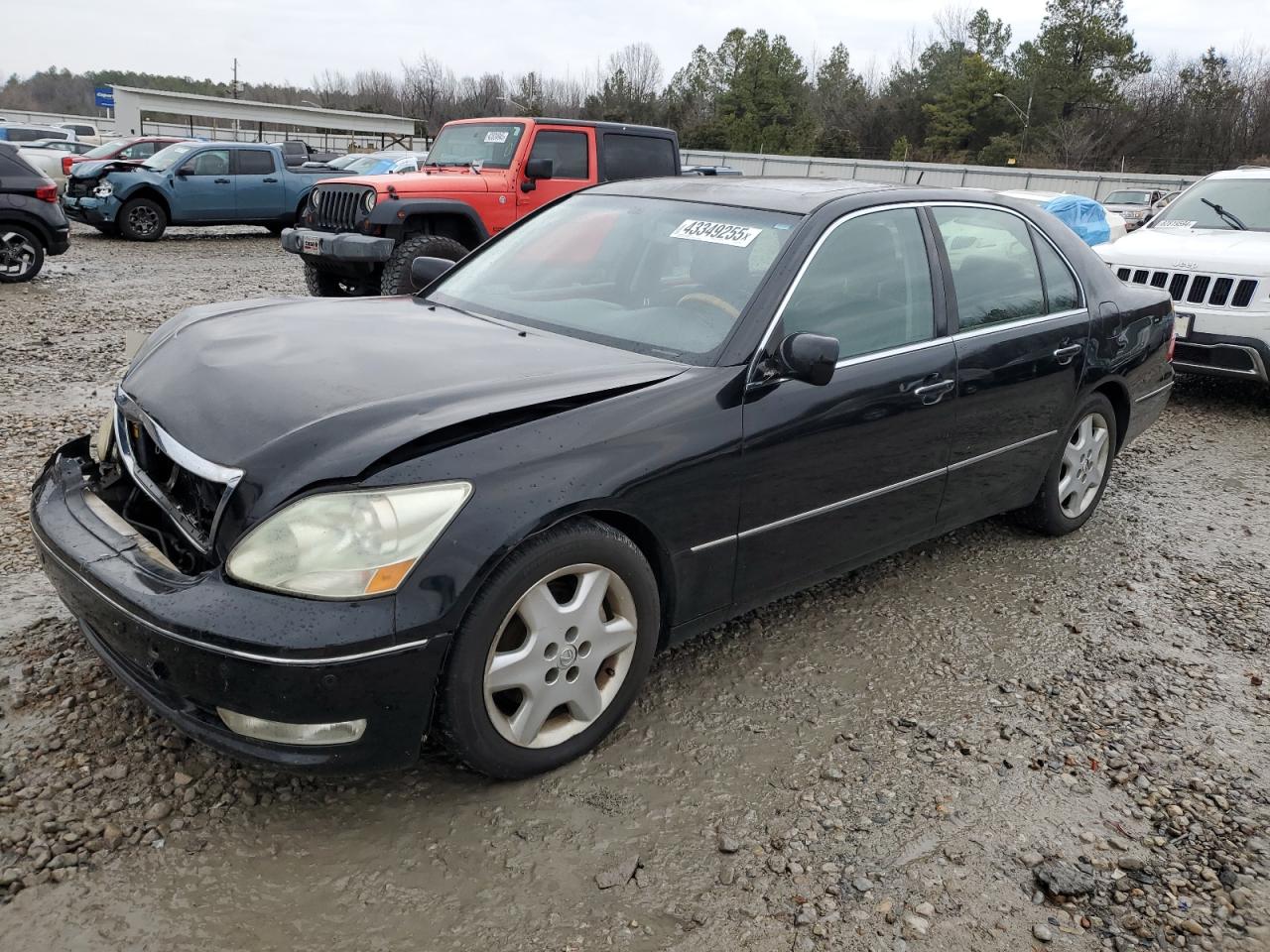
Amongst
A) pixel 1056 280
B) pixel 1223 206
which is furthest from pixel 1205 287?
pixel 1056 280

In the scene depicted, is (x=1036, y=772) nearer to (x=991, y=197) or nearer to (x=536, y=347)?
(x=536, y=347)

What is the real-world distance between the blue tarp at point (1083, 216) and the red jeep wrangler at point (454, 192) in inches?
197

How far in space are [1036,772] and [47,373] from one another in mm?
6807

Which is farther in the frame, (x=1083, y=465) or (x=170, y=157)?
(x=170, y=157)

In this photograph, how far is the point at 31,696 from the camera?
116 inches

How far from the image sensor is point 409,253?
909 cm

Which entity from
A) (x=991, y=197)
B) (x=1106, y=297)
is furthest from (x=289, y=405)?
(x=1106, y=297)

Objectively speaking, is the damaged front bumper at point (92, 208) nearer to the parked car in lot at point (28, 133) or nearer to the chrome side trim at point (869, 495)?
the chrome side trim at point (869, 495)

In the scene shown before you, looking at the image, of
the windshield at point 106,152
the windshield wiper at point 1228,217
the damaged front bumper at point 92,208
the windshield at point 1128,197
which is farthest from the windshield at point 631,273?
the windshield at point 1128,197

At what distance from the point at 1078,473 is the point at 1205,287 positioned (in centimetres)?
359

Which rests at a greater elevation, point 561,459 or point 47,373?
point 561,459

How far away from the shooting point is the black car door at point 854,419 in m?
3.11

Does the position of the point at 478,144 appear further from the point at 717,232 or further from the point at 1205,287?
the point at 717,232

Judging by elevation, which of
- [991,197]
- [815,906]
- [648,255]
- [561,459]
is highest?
[991,197]
